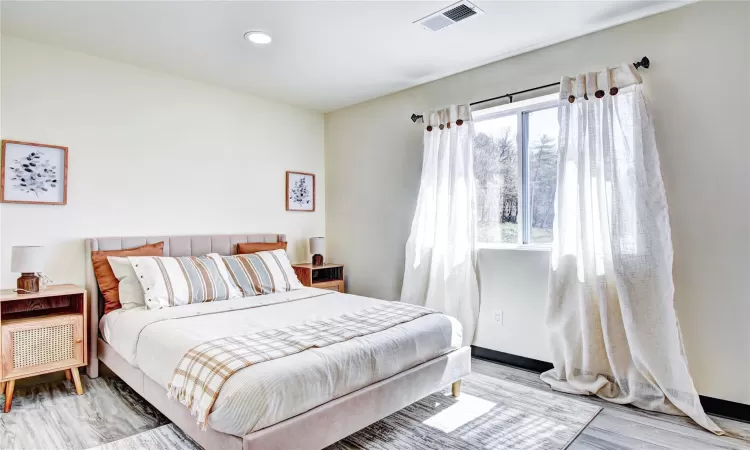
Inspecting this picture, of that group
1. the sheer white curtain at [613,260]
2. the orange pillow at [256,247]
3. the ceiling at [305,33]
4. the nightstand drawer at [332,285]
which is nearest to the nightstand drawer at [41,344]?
the orange pillow at [256,247]

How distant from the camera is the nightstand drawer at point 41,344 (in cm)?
252

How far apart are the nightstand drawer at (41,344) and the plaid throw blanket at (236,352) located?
4.26ft

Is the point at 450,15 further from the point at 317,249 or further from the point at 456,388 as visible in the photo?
the point at 317,249

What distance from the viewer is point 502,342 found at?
11.2 feet

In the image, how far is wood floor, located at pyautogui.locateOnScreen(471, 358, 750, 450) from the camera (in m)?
2.17

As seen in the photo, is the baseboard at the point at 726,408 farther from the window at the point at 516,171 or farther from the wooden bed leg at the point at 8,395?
the wooden bed leg at the point at 8,395

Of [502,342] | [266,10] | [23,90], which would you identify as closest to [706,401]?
[502,342]

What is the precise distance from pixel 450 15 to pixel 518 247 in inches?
71.6

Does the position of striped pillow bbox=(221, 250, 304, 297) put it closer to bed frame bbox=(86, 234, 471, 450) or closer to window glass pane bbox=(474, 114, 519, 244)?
bed frame bbox=(86, 234, 471, 450)

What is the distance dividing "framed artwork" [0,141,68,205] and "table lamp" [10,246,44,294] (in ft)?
1.50

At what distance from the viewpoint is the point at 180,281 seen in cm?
303

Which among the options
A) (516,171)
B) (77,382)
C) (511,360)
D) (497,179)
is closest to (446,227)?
(497,179)

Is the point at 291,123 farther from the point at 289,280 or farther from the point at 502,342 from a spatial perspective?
the point at 502,342

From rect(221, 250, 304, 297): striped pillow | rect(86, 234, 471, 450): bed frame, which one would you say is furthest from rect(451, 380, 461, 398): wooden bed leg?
rect(221, 250, 304, 297): striped pillow
